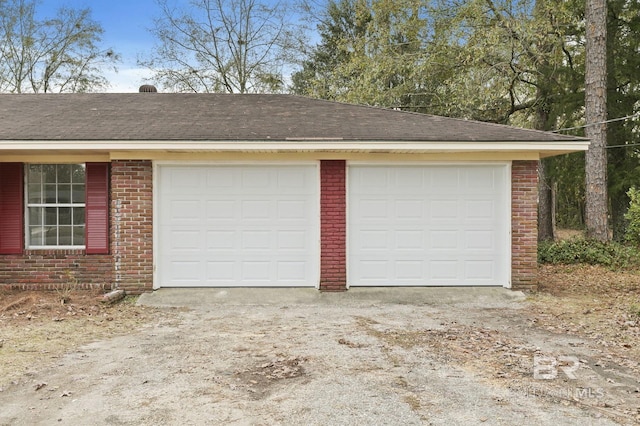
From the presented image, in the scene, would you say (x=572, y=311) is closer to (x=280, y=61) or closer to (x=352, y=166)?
(x=352, y=166)

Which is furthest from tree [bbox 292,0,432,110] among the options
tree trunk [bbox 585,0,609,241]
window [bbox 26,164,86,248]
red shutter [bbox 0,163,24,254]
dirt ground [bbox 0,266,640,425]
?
red shutter [bbox 0,163,24,254]

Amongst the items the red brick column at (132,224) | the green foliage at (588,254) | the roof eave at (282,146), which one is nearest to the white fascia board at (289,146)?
the roof eave at (282,146)

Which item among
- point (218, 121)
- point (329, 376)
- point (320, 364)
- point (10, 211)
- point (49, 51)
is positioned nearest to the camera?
point (329, 376)

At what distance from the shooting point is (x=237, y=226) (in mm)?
8750

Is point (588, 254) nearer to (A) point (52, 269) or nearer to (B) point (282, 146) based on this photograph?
(B) point (282, 146)

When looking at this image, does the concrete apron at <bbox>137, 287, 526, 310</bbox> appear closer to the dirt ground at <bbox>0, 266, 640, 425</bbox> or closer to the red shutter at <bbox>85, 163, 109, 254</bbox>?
the dirt ground at <bbox>0, 266, 640, 425</bbox>

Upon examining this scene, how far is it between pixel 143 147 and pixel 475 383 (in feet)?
20.3

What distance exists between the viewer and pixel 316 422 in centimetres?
363

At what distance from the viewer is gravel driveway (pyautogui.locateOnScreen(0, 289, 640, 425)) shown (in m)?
3.78

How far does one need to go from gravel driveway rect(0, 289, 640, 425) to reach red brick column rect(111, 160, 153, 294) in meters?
1.74

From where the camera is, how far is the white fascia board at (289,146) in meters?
8.03

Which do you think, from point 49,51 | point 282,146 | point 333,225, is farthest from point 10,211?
point 49,51

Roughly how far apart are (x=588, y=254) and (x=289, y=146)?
892 cm

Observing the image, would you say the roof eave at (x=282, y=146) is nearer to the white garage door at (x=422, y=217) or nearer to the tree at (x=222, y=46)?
the white garage door at (x=422, y=217)
